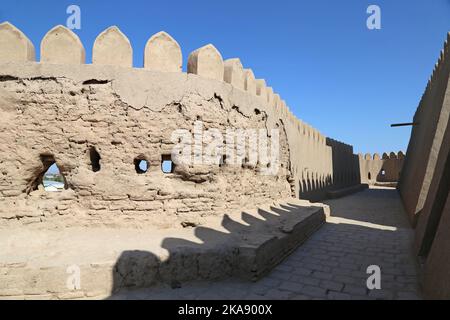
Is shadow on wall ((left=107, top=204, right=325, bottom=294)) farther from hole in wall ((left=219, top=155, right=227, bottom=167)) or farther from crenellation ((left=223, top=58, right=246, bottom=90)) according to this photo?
crenellation ((left=223, top=58, right=246, bottom=90))

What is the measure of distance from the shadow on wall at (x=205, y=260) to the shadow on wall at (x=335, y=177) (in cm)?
648

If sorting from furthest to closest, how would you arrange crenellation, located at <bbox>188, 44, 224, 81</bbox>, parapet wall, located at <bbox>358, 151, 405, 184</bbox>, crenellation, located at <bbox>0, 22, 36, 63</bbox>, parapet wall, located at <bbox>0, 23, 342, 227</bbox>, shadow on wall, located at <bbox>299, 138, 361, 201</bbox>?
parapet wall, located at <bbox>358, 151, 405, 184</bbox>, shadow on wall, located at <bbox>299, 138, 361, 201</bbox>, crenellation, located at <bbox>188, 44, 224, 81</bbox>, crenellation, located at <bbox>0, 22, 36, 63</bbox>, parapet wall, located at <bbox>0, 23, 342, 227</bbox>

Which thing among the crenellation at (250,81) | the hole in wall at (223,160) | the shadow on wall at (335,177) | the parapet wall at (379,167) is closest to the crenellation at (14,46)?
the hole in wall at (223,160)

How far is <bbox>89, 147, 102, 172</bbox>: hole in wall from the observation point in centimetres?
496

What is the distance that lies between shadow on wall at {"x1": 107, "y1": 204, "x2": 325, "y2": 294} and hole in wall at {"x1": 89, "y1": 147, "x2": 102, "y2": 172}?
6.28 ft

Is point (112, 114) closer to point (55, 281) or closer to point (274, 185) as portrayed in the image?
point (55, 281)

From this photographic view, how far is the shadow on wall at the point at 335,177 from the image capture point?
11.9 metres

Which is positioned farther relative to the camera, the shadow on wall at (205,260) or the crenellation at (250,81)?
the crenellation at (250,81)

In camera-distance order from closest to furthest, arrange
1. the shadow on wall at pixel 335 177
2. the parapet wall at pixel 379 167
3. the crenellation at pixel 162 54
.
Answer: the crenellation at pixel 162 54, the shadow on wall at pixel 335 177, the parapet wall at pixel 379 167

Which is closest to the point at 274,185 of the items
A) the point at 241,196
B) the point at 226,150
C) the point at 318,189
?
the point at 241,196

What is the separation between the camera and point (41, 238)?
431 centimetres

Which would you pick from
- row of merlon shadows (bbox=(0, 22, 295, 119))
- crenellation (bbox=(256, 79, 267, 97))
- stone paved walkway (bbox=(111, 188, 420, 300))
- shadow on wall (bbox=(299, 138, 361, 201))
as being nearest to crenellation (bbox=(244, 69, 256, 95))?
crenellation (bbox=(256, 79, 267, 97))

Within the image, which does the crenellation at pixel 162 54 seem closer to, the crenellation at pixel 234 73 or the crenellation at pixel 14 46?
the crenellation at pixel 234 73
